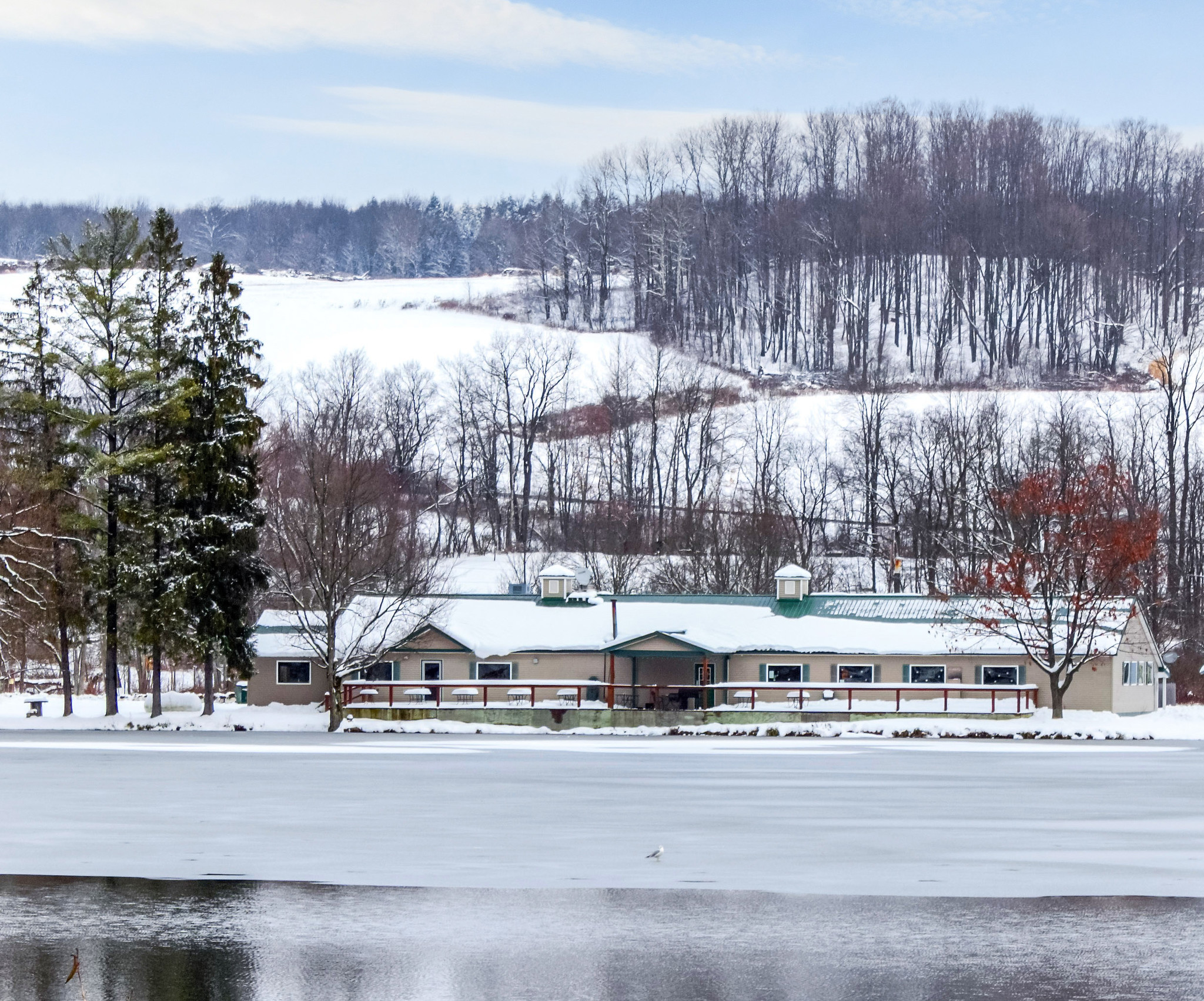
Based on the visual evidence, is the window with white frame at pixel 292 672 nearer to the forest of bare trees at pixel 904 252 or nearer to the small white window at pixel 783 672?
the small white window at pixel 783 672

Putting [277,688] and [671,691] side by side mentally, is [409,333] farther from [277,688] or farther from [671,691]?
[671,691]

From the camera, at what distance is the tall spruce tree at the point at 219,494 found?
55375 mm

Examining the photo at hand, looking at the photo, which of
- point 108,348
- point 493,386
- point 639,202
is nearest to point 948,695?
point 108,348

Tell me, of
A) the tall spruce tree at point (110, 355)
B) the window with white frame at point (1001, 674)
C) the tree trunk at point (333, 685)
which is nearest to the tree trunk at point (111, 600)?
the tall spruce tree at point (110, 355)

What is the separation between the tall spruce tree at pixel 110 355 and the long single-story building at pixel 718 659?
731cm

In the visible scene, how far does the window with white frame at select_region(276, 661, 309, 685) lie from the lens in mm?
61594

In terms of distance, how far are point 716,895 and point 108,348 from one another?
4893cm

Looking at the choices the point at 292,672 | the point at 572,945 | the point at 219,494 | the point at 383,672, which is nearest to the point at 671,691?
the point at 383,672

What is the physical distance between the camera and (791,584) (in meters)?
64.7

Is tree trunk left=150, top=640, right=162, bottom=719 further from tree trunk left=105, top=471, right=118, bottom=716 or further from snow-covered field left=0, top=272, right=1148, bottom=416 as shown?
snow-covered field left=0, top=272, right=1148, bottom=416

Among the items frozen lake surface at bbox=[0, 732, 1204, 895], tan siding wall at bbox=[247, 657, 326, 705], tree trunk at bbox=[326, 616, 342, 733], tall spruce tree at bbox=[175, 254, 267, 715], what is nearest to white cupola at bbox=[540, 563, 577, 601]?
tan siding wall at bbox=[247, 657, 326, 705]

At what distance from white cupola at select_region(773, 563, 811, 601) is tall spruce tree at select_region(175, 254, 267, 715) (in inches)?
849

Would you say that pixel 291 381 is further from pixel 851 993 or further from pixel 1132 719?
pixel 851 993

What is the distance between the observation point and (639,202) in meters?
152
